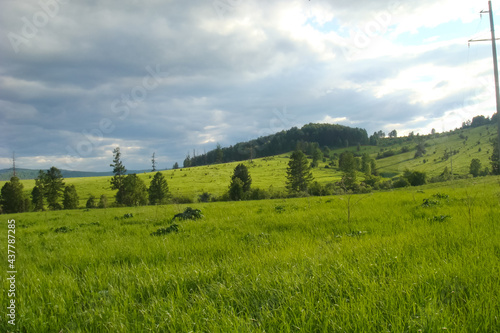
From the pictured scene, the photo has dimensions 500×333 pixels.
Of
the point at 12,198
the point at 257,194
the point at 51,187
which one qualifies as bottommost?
the point at 257,194

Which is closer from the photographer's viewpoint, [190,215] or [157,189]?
[190,215]

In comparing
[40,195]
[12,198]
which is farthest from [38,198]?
[12,198]

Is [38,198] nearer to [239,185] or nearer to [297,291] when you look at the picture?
[239,185]

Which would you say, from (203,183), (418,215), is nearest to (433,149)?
(203,183)

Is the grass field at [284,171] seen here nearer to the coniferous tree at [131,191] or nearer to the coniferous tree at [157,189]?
the coniferous tree at [157,189]

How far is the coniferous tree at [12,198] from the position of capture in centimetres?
7000

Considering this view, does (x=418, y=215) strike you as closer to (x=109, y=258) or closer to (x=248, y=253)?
(x=248, y=253)

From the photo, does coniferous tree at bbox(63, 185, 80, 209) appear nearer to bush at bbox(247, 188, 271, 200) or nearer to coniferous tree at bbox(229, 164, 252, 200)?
coniferous tree at bbox(229, 164, 252, 200)

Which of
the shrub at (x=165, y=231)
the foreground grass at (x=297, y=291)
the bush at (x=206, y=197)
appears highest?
the foreground grass at (x=297, y=291)

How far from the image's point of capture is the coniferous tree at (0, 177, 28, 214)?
70.0m

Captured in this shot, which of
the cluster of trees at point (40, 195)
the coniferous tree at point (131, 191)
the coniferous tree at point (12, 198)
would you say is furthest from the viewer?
the coniferous tree at point (131, 191)

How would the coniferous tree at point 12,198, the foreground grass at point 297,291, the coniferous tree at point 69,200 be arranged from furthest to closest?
1. the coniferous tree at point 69,200
2. the coniferous tree at point 12,198
3. the foreground grass at point 297,291

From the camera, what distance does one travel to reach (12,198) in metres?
70.4

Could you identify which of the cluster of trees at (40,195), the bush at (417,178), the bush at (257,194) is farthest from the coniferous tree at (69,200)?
the bush at (417,178)
